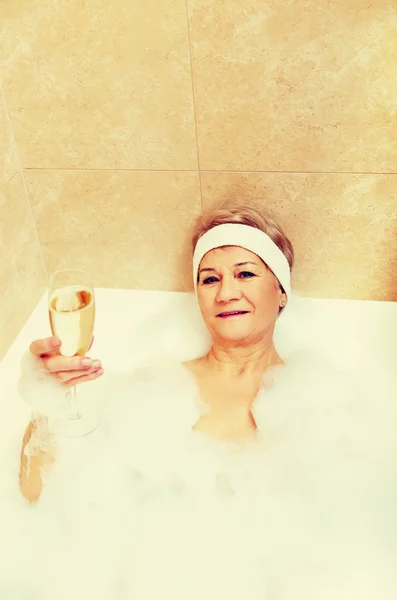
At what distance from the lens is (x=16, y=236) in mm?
1876

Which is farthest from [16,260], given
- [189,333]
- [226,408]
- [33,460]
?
[226,408]

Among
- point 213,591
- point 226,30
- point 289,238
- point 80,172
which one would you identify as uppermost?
point 226,30

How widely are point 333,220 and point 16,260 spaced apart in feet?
3.12

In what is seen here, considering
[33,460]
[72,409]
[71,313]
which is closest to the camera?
[71,313]

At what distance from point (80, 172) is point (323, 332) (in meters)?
0.86

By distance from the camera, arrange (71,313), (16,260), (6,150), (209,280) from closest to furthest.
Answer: (71,313)
(209,280)
(6,150)
(16,260)

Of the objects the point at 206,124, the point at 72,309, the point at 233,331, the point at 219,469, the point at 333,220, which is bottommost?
the point at 219,469

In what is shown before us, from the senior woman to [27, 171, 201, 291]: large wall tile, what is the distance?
0.15 metres

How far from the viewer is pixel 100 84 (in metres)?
1.68

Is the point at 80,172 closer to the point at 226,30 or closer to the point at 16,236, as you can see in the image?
the point at 16,236

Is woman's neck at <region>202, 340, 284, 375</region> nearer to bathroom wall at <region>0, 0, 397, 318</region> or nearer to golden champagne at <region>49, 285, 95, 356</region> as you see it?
bathroom wall at <region>0, 0, 397, 318</region>

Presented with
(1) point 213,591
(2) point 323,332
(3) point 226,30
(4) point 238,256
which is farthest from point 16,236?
(1) point 213,591

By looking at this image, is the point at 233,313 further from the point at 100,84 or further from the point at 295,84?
the point at 100,84

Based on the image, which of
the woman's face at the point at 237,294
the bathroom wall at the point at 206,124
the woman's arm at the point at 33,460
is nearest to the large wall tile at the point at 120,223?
the bathroom wall at the point at 206,124
